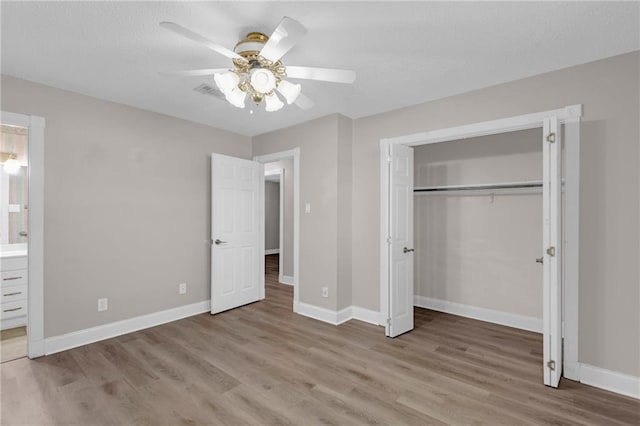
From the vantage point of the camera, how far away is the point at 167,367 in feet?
9.21

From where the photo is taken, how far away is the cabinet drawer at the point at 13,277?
11.9 ft

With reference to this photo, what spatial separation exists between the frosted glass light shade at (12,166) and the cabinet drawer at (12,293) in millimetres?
1520

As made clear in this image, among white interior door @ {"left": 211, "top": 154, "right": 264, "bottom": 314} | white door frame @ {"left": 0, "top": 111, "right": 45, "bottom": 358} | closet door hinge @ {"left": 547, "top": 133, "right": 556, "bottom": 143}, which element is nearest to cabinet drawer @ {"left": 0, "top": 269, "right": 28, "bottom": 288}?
white door frame @ {"left": 0, "top": 111, "right": 45, "bottom": 358}

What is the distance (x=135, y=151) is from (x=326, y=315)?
302cm

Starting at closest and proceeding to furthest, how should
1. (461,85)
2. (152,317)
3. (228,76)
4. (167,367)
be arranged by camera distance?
(228,76) < (167,367) < (461,85) < (152,317)

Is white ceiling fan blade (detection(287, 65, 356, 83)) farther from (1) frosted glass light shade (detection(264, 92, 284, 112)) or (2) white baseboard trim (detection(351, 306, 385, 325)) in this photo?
(2) white baseboard trim (detection(351, 306, 385, 325))

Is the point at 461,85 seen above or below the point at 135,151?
above

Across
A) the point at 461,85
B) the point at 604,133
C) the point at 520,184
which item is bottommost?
the point at 520,184

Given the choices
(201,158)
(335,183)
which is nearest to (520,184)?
(335,183)

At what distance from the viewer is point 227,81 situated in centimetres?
205

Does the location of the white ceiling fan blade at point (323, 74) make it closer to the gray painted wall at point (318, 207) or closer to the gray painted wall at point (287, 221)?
the gray painted wall at point (318, 207)

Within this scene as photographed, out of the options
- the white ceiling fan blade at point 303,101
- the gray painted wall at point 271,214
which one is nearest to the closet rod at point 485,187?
the white ceiling fan blade at point 303,101

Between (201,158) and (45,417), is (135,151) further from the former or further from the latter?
(45,417)

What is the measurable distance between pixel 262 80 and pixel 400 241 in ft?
7.76
